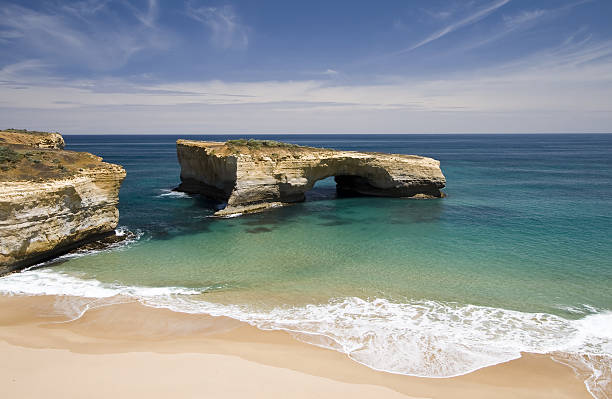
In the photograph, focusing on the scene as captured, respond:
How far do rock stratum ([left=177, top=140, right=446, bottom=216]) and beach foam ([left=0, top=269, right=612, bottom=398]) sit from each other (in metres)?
13.8

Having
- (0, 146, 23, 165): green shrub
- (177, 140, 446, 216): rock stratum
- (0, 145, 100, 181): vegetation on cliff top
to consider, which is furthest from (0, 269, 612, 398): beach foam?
(177, 140, 446, 216): rock stratum

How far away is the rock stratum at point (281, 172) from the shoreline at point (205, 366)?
15.2 m

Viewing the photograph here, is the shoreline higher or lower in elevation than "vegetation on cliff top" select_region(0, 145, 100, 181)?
lower

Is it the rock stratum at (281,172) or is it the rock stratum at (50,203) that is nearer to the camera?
the rock stratum at (50,203)

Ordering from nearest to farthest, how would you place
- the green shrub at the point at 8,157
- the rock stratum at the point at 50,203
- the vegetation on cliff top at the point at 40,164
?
the rock stratum at the point at 50,203 < the vegetation on cliff top at the point at 40,164 < the green shrub at the point at 8,157

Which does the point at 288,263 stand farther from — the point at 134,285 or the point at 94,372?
the point at 94,372

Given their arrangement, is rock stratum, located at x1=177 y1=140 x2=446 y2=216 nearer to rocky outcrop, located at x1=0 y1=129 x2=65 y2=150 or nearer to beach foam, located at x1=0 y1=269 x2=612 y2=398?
rocky outcrop, located at x1=0 y1=129 x2=65 y2=150

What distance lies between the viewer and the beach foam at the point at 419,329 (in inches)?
362

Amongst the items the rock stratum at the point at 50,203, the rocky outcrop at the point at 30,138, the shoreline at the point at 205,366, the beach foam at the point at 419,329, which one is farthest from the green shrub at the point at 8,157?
the rocky outcrop at the point at 30,138

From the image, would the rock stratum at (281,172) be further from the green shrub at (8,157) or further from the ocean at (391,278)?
the green shrub at (8,157)

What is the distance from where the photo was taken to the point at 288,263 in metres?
16.0

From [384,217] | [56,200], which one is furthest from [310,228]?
[56,200]

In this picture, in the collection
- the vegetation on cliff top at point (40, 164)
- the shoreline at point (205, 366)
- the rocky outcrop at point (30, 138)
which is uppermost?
the rocky outcrop at point (30, 138)

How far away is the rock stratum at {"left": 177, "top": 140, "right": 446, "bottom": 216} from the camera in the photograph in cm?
2627
